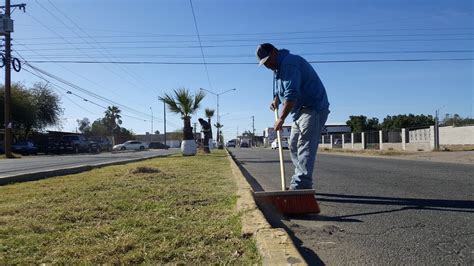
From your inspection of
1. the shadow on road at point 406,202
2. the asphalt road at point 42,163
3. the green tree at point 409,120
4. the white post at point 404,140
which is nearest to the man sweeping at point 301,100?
the shadow on road at point 406,202

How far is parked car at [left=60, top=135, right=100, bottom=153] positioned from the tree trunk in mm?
20697

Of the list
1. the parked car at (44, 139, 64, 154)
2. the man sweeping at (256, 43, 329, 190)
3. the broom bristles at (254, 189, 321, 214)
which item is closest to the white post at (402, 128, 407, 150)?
the parked car at (44, 139, 64, 154)

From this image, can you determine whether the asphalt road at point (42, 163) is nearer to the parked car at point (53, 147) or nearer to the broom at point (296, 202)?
the broom at point (296, 202)

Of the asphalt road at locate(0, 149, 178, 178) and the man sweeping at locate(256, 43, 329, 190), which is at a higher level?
the man sweeping at locate(256, 43, 329, 190)

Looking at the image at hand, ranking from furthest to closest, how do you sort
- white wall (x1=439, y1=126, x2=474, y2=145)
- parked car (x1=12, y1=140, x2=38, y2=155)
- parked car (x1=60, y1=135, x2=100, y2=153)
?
1. parked car (x1=60, y1=135, x2=100, y2=153)
2. white wall (x1=439, y1=126, x2=474, y2=145)
3. parked car (x1=12, y1=140, x2=38, y2=155)

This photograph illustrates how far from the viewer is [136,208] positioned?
19.3ft

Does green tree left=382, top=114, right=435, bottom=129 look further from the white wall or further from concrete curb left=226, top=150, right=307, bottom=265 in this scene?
concrete curb left=226, top=150, right=307, bottom=265

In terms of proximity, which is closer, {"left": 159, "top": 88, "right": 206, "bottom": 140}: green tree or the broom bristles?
the broom bristles

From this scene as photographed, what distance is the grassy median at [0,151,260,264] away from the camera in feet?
12.4

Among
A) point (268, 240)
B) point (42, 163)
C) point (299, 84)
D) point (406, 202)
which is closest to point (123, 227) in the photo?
point (268, 240)

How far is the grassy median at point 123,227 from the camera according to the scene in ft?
12.4

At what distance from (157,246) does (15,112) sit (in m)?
48.8

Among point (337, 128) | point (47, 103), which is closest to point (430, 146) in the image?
point (47, 103)

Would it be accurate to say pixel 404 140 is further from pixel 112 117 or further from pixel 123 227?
pixel 112 117
